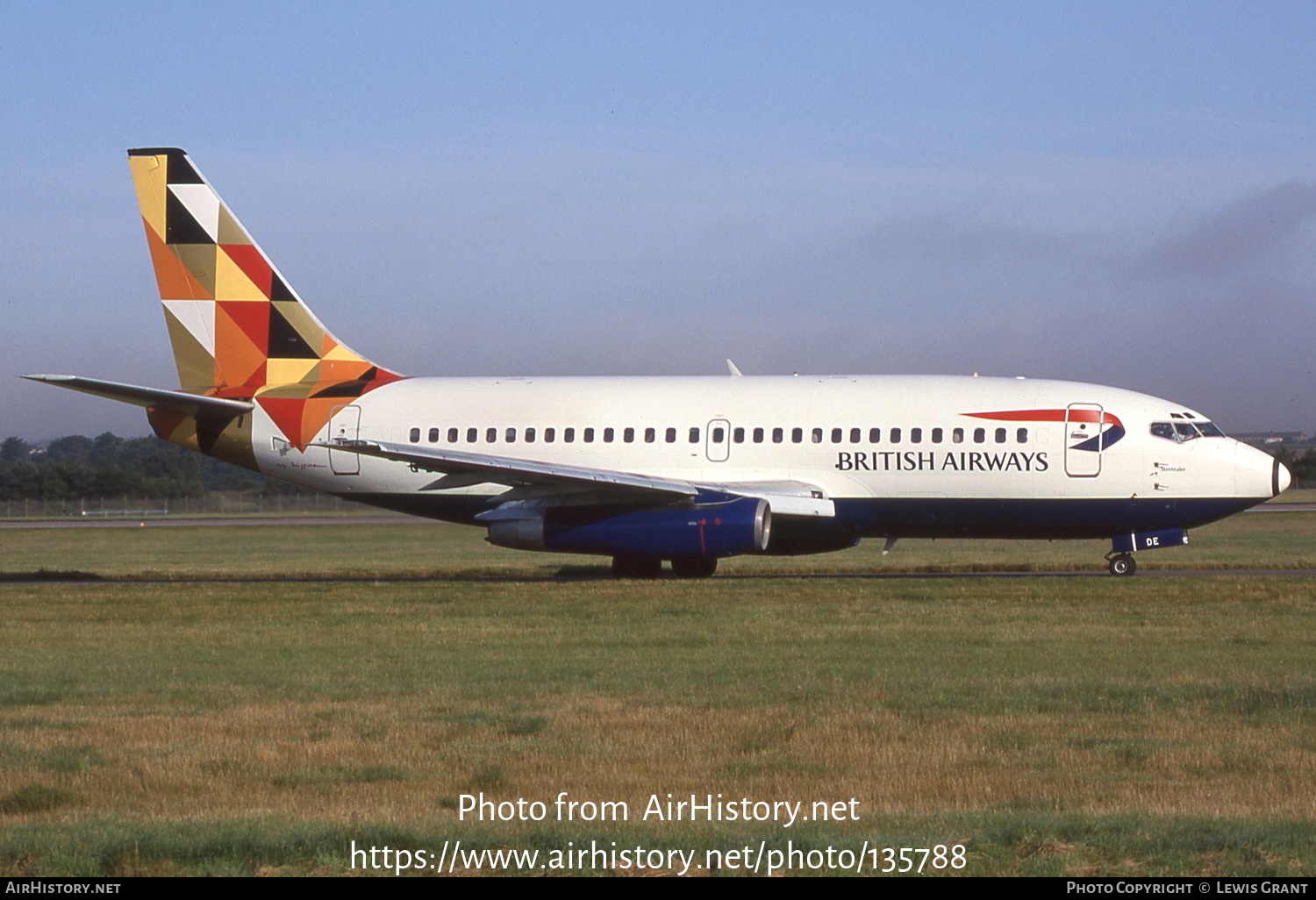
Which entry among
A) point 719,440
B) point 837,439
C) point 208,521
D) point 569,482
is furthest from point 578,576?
point 208,521

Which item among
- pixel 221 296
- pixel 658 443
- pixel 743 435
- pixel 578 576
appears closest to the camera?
pixel 743 435

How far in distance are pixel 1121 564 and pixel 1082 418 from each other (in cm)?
268

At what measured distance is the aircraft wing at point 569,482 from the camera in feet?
84.7

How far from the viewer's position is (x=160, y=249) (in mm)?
30812

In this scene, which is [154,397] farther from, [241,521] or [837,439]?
[241,521]

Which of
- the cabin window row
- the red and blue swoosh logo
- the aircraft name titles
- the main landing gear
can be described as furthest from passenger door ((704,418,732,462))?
the red and blue swoosh logo

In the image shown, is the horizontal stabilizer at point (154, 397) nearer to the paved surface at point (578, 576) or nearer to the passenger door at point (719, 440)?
the paved surface at point (578, 576)

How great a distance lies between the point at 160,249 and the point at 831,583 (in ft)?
51.1

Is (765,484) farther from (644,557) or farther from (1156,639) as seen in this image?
(1156,639)

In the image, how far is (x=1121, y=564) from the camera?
26703 millimetres

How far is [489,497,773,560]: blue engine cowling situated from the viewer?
84.0 feet

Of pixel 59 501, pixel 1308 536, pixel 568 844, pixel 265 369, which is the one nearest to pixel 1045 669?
pixel 568 844

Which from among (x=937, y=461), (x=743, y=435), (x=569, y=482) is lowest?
(x=569, y=482)

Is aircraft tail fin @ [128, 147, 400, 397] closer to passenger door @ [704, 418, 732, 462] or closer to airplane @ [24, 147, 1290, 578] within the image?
airplane @ [24, 147, 1290, 578]
